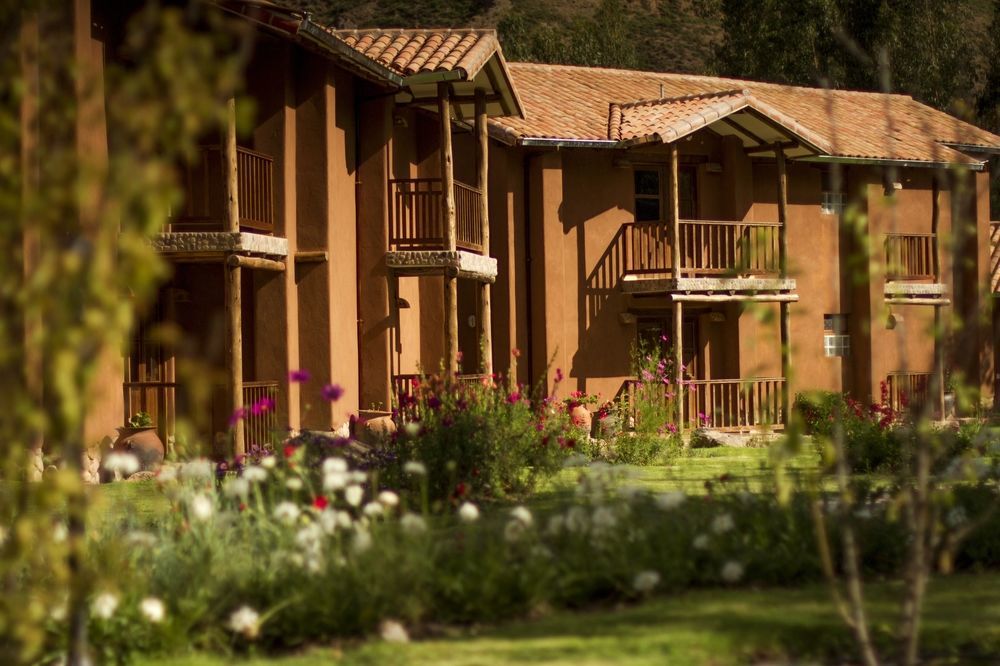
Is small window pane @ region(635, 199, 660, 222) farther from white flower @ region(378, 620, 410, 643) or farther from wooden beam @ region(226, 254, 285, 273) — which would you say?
white flower @ region(378, 620, 410, 643)

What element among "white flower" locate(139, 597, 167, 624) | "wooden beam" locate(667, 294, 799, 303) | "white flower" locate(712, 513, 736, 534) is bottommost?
"white flower" locate(139, 597, 167, 624)

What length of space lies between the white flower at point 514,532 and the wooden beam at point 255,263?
8777mm

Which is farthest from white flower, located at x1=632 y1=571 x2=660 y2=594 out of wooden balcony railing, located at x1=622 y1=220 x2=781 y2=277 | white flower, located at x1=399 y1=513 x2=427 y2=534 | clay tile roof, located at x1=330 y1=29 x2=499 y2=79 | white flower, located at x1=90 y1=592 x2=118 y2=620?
wooden balcony railing, located at x1=622 y1=220 x2=781 y2=277

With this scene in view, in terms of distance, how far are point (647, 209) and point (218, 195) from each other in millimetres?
10092

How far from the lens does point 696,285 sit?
23.8m

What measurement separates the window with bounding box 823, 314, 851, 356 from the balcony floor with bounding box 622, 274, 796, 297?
3325mm

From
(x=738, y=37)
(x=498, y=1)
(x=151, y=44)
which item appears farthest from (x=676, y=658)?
(x=498, y=1)

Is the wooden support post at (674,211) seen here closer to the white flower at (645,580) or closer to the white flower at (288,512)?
the white flower at (645,580)

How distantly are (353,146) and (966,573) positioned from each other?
1301cm

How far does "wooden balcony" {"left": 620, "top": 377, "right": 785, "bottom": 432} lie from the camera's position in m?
24.3

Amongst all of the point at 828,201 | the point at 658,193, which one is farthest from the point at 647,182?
the point at 828,201

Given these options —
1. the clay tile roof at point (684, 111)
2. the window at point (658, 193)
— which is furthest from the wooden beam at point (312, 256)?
the window at point (658, 193)

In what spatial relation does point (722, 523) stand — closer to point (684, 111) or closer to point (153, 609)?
point (153, 609)

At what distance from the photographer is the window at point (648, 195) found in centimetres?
2577
